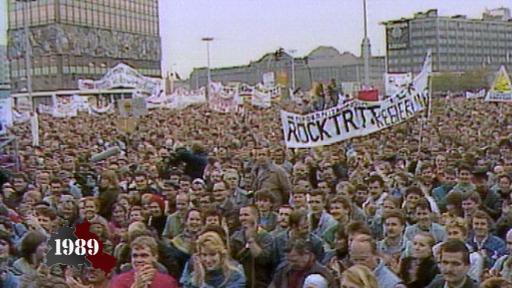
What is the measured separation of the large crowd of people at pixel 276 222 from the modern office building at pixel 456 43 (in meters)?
90.0

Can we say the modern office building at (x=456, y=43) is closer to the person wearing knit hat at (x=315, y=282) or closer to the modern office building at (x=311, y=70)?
the modern office building at (x=311, y=70)

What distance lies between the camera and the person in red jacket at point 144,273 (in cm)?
557

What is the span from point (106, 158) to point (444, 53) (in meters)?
103

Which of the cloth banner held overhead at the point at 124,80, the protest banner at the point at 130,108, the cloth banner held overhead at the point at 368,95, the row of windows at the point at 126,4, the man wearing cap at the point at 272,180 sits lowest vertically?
the man wearing cap at the point at 272,180

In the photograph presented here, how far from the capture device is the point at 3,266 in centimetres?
640

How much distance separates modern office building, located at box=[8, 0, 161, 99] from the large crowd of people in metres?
70.7

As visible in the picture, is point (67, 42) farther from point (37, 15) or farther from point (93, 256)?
point (93, 256)

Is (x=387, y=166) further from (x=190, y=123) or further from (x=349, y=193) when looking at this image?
(x=190, y=123)

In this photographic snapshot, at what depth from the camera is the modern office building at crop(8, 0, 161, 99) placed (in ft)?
274

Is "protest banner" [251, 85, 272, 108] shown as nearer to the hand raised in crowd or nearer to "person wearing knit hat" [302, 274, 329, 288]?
the hand raised in crowd

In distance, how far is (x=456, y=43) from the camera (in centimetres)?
11456

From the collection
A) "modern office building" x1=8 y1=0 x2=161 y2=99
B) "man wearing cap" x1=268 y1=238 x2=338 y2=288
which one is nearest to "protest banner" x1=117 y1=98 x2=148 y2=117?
"man wearing cap" x1=268 y1=238 x2=338 y2=288

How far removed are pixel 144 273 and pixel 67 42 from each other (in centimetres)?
8111

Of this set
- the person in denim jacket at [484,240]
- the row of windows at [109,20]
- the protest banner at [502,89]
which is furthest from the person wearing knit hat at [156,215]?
the row of windows at [109,20]
